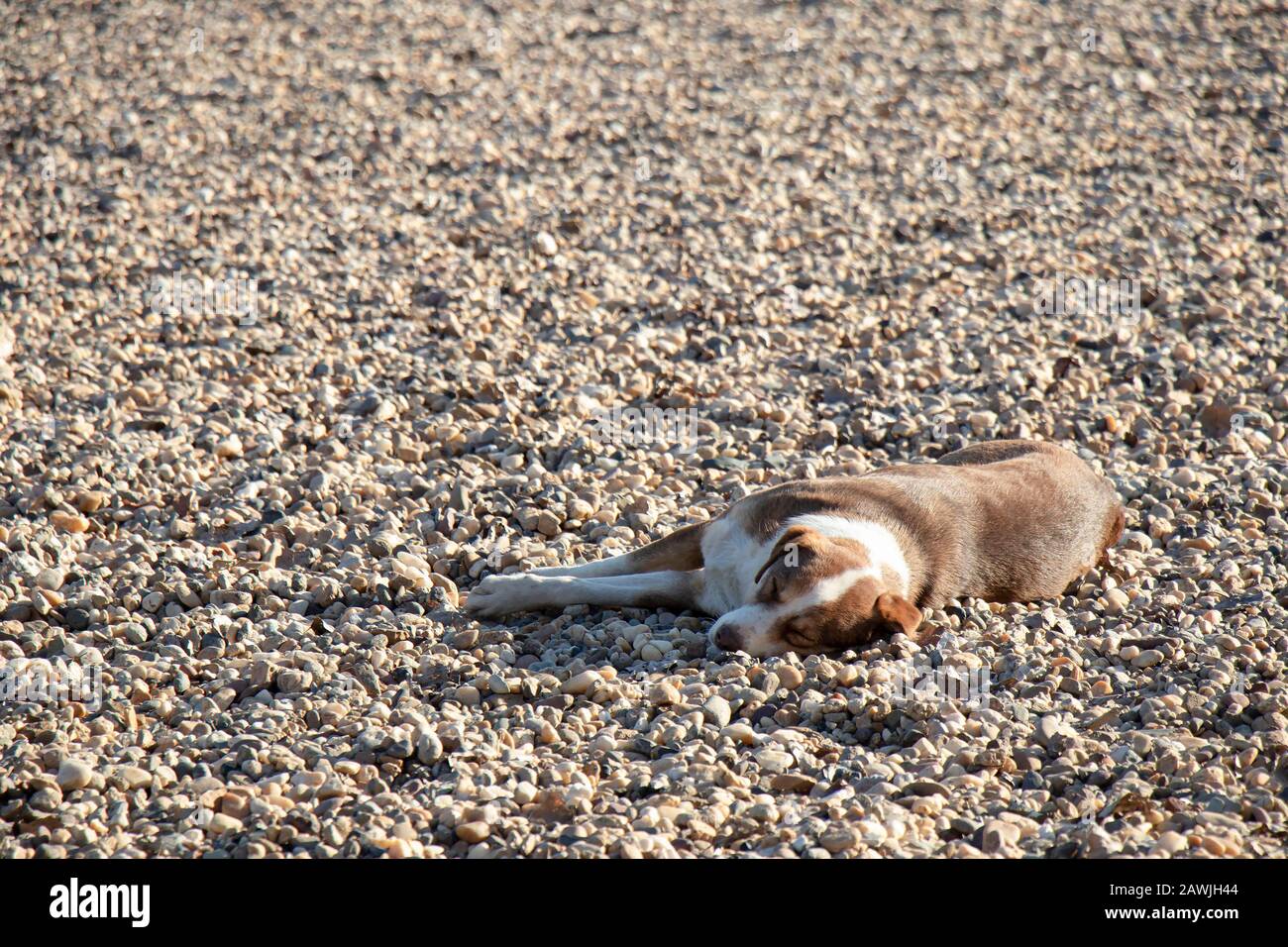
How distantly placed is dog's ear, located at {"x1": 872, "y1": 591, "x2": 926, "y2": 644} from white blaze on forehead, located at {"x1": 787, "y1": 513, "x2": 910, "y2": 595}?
0.15 metres

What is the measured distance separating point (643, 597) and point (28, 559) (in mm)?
2839

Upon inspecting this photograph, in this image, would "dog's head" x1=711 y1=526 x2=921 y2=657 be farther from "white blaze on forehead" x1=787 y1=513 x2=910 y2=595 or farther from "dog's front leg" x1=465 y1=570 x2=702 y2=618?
"dog's front leg" x1=465 y1=570 x2=702 y2=618

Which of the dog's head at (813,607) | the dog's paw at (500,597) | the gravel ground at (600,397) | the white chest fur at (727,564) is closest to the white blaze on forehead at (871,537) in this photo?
the dog's head at (813,607)

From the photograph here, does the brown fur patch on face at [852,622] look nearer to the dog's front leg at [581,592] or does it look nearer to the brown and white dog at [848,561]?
the brown and white dog at [848,561]

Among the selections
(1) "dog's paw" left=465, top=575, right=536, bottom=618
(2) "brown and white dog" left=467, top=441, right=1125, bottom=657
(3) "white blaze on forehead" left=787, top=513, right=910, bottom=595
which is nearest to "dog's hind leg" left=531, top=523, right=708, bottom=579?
(2) "brown and white dog" left=467, top=441, right=1125, bottom=657

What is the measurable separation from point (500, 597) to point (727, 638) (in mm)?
1100

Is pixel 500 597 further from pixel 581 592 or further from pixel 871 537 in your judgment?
pixel 871 537

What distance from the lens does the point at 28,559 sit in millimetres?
5773

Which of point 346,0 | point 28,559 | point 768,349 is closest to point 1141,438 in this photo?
point 768,349

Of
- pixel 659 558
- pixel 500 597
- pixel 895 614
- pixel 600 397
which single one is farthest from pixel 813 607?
pixel 600 397

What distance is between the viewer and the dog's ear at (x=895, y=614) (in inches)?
212

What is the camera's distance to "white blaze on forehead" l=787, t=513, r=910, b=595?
5570mm

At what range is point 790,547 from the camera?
536 cm
